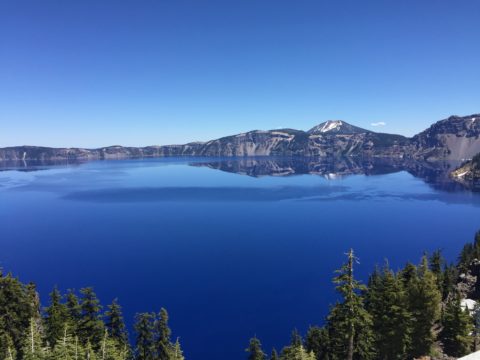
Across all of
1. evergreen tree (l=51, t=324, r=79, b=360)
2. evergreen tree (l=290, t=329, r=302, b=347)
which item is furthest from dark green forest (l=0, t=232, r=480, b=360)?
evergreen tree (l=51, t=324, r=79, b=360)

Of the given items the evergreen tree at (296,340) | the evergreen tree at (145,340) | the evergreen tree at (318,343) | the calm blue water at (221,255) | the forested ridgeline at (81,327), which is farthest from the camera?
the calm blue water at (221,255)

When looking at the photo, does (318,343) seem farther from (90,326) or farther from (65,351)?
(65,351)

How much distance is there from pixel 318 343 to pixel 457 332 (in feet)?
65.8

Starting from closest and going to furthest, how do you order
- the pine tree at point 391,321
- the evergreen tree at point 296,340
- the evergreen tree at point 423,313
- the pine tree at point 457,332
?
the pine tree at point 391,321
the evergreen tree at point 423,313
the evergreen tree at point 296,340
the pine tree at point 457,332

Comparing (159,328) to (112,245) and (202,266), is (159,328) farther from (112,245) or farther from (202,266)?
(112,245)

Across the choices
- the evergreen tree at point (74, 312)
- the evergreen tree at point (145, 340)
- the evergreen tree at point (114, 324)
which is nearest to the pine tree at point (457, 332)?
the evergreen tree at point (145, 340)

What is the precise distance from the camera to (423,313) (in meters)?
46.4

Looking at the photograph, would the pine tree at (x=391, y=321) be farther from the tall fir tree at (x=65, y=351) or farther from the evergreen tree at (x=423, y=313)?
the tall fir tree at (x=65, y=351)

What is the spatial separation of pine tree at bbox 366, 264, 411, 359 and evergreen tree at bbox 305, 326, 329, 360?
7625 millimetres

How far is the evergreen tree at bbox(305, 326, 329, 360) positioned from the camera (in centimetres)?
5191

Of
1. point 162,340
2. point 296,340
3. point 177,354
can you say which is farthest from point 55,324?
point 296,340

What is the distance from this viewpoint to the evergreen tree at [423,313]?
46031 mm

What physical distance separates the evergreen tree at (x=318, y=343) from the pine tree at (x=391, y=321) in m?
7.63

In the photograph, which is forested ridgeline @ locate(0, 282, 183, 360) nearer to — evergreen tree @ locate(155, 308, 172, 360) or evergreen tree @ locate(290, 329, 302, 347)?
evergreen tree @ locate(155, 308, 172, 360)
